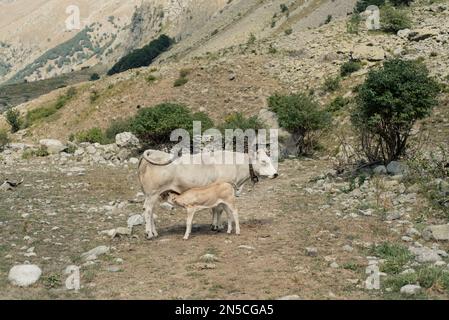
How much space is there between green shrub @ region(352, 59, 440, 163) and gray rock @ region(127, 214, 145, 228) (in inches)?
306

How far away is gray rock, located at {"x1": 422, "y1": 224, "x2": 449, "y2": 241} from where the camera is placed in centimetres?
1009

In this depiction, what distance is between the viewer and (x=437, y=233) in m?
10.2

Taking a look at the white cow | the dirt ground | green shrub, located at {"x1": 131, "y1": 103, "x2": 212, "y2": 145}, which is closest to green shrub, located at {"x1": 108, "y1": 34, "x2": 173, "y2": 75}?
green shrub, located at {"x1": 131, "y1": 103, "x2": 212, "y2": 145}

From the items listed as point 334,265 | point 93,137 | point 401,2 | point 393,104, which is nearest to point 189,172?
point 334,265

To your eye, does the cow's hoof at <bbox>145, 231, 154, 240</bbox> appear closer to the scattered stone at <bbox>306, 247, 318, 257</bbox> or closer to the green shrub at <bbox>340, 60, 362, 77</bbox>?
the scattered stone at <bbox>306, 247, 318, 257</bbox>

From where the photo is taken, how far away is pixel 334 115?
Answer: 1112 inches

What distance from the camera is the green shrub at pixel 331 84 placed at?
32.0 m

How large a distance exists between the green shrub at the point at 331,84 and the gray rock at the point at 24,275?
26.0 meters

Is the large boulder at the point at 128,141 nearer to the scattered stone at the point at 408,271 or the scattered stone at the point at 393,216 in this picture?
the scattered stone at the point at 393,216

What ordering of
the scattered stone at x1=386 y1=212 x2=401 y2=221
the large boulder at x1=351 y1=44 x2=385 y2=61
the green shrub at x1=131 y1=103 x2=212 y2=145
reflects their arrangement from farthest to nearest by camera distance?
the large boulder at x1=351 y1=44 x2=385 y2=61
the green shrub at x1=131 y1=103 x2=212 y2=145
the scattered stone at x1=386 y1=212 x2=401 y2=221

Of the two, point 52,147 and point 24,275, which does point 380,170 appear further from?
point 52,147

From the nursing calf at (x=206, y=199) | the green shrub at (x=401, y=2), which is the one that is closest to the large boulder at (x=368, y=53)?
the green shrub at (x=401, y=2)

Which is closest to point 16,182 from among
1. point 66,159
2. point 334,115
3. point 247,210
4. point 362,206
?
point 66,159

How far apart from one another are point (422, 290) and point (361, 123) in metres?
10.5
